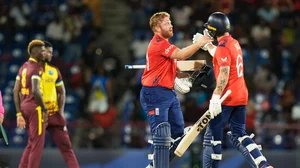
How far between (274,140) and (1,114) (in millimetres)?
7179

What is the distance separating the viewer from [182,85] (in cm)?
1188

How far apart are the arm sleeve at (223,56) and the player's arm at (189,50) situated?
Answer: 0.23m

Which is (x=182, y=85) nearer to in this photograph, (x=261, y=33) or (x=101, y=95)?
(x=101, y=95)

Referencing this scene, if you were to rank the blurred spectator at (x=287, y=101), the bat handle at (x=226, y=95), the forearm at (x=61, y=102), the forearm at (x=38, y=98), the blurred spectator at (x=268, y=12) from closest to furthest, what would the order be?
the bat handle at (x=226, y=95) < the forearm at (x=38, y=98) < the forearm at (x=61, y=102) < the blurred spectator at (x=287, y=101) < the blurred spectator at (x=268, y=12)

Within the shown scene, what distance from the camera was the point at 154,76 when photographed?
1149 cm

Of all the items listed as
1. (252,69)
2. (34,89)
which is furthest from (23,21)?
(34,89)

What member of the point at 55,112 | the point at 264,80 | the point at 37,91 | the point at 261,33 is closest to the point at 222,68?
the point at 37,91

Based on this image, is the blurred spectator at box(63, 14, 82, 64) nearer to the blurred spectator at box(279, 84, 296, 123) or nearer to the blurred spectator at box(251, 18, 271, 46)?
the blurred spectator at box(251, 18, 271, 46)

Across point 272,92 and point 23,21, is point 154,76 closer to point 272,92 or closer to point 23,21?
point 272,92

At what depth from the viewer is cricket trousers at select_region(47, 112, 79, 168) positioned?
42.0ft

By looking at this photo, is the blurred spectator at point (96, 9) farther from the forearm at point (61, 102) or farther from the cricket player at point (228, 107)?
the cricket player at point (228, 107)

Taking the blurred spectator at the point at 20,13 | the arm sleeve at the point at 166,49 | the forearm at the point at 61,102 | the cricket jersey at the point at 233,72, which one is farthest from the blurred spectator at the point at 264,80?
the arm sleeve at the point at 166,49

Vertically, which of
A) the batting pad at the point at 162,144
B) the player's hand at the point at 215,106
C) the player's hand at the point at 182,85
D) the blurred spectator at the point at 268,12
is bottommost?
the batting pad at the point at 162,144

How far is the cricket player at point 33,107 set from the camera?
12.5 meters
